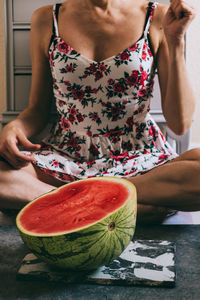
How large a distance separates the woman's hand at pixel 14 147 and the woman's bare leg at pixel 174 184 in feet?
1.19

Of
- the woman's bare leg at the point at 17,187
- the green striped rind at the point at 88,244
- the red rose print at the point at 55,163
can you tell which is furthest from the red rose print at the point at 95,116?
the green striped rind at the point at 88,244

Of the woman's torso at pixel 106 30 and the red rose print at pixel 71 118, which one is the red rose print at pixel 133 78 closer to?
the woman's torso at pixel 106 30

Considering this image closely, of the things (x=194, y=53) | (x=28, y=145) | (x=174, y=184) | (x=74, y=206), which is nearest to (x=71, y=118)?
(x=28, y=145)

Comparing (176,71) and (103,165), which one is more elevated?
(176,71)

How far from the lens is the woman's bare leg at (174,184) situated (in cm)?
125

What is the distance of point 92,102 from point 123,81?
14cm

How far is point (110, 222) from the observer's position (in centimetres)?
85

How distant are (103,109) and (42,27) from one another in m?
0.42

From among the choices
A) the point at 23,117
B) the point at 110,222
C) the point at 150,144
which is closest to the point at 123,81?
the point at 150,144

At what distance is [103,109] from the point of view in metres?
1.52

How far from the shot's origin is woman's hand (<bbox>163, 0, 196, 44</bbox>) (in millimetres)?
1168

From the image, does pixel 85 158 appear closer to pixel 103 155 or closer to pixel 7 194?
pixel 103 155

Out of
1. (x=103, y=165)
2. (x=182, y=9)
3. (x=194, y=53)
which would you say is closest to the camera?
(x=182, y=9)

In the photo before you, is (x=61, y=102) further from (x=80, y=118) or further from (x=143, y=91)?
(x=143, y=91)
